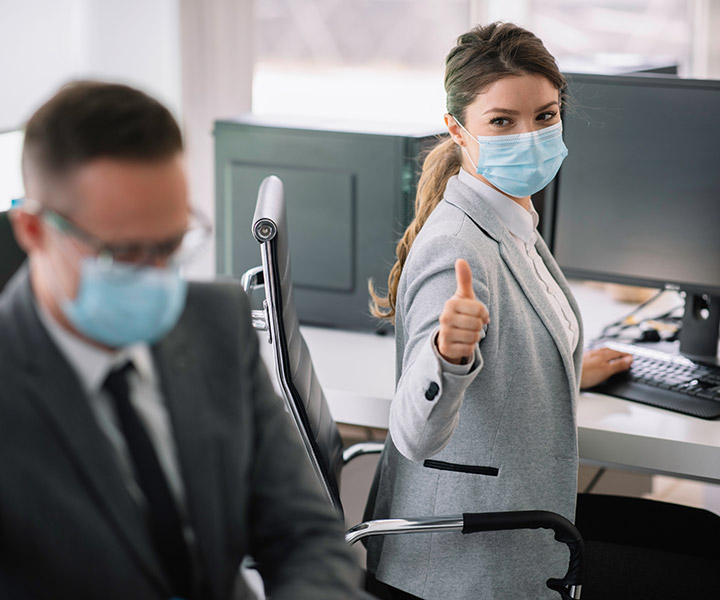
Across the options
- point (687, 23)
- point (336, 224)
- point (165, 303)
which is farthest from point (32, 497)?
point (687, 23)

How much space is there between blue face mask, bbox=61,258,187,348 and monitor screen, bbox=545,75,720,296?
4.16 feet

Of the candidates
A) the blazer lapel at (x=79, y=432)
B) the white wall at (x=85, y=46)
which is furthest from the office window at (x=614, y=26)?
the blazer lapel at (x=79, y=432)

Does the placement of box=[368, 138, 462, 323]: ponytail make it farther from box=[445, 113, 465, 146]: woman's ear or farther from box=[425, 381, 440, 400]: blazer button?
box=[425, 381, 440, 400]: blazer button

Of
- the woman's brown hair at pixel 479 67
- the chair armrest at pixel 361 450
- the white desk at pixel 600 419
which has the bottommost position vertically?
the chair armrest at pixel 361 450

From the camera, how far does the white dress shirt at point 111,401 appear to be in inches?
33.4

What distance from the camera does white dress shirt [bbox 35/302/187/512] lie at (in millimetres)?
848

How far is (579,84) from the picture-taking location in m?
1.91

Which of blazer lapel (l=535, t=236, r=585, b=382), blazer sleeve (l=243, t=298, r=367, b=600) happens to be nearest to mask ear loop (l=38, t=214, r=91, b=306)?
blazer sleeve (l=243, t=298, r=367, b=600)

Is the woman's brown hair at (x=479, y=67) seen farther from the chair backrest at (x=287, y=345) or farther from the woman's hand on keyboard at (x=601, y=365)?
the woman's hand on keyboard at (x=601, y=365)

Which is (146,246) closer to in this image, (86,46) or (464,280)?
(464,280)

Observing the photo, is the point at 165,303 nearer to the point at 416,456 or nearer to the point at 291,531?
the point at 291,531

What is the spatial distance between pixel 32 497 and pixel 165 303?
0.20m

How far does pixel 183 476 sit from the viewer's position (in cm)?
89

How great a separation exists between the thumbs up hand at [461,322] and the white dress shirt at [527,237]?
33 cm
